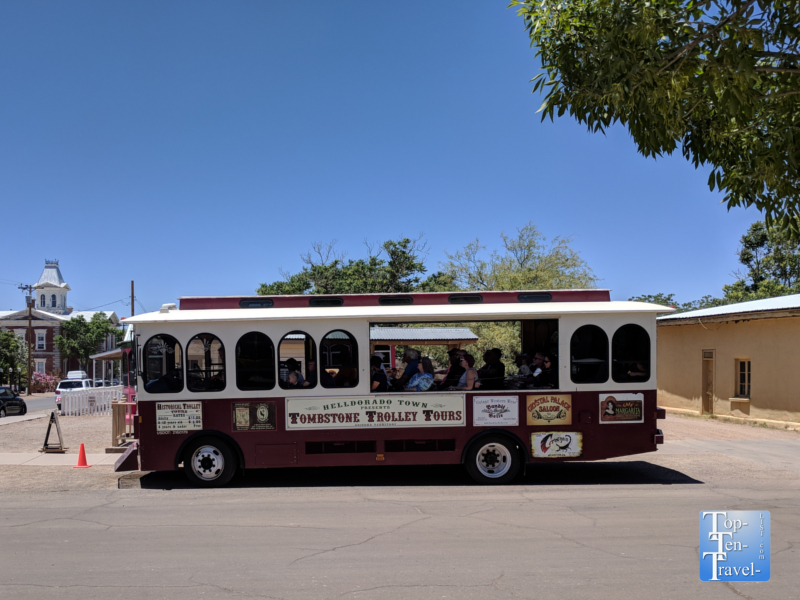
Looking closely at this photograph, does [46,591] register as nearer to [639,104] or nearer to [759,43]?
[639,104]

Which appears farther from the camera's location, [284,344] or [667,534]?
[284,344]

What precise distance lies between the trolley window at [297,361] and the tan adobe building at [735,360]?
13857 mm

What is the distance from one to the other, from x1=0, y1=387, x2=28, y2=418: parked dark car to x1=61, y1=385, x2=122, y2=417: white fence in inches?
204

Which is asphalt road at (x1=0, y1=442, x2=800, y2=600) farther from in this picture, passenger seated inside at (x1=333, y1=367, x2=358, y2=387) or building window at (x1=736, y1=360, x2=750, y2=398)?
building window at (x1=736, y1=360, x2=750, y2=398)

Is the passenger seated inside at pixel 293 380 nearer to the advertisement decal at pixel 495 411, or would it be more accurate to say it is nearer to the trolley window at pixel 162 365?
the trolley window at pixel 162 365

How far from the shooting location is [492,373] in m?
10.4

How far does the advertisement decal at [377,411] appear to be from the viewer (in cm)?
970

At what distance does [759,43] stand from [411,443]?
22.2 feet

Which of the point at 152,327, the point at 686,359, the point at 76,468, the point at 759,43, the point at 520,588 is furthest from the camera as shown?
the point at 686,359

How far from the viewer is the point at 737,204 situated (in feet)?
23.7

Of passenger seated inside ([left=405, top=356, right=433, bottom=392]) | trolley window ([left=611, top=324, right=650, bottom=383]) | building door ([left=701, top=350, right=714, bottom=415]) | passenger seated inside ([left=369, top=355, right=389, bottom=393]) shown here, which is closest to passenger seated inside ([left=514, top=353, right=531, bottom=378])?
trolley window ([left=611, top=324, right=650, bottom=383])

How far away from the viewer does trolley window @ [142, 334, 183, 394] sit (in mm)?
9578

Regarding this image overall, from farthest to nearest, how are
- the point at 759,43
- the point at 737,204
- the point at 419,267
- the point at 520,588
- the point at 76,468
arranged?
1. the point at 419,267
2. the point at 76,468
3. the point at 737,204
4. the point at 759,43
5. the point at 520,588

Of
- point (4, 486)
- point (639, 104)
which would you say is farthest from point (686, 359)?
point (4, 486)
